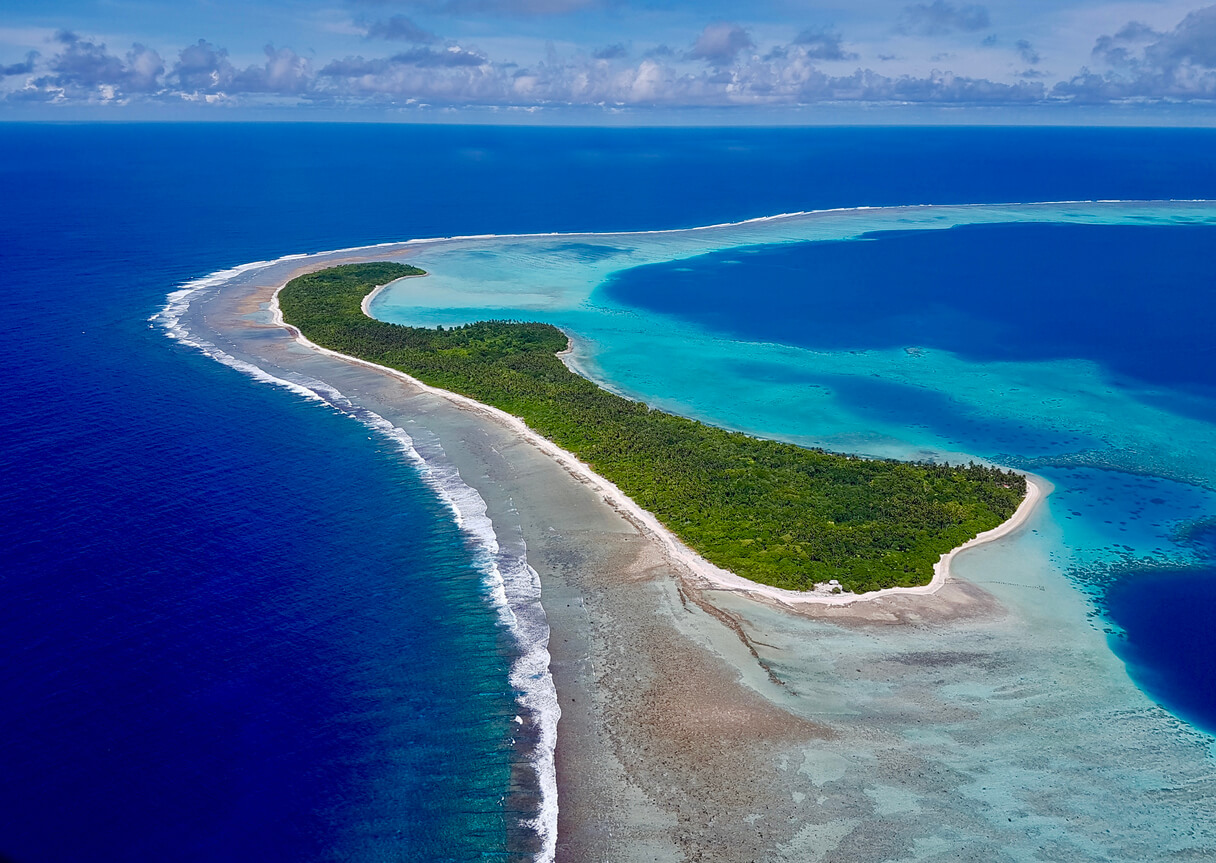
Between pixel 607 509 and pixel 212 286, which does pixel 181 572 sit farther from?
pixel 212 286

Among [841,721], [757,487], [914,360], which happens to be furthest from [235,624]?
[914,360]

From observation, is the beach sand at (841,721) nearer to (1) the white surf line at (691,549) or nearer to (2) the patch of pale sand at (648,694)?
(2) the patch of pale sand at (648,694)

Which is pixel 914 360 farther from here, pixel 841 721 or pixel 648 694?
pixel 648 694

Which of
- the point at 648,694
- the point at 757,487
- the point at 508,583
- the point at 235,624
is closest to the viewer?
the point at 648,694

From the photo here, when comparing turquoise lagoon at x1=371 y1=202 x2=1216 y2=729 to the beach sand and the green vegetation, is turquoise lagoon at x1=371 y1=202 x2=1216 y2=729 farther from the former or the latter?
the green vegetation

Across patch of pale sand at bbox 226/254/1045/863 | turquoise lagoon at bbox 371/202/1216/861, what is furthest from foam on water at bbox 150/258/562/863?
turquoise lagoon at bbox 371/202/1216/861

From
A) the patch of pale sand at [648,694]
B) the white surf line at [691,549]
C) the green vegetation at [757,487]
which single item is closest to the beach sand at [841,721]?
the patch of pale sand at [648,694]
